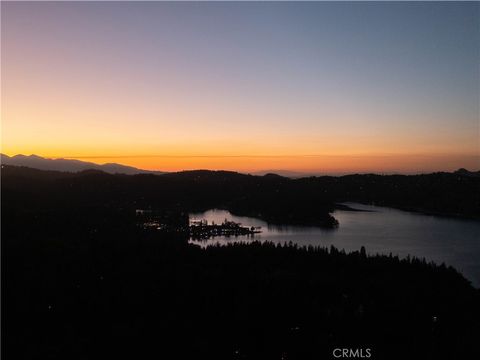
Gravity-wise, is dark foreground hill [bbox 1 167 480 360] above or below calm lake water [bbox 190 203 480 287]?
above

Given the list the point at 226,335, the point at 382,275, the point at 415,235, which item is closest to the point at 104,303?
the point at 226,335

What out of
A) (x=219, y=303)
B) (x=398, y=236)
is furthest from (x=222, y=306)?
(x=398, y=236)

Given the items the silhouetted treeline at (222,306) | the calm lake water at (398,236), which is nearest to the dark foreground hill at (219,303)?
the silhouetted treeline at (222,306)

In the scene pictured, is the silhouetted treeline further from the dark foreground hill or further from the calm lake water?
the calm lake water

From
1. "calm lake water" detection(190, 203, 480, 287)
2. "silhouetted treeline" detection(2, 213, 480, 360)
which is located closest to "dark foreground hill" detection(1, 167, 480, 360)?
"silhouetted treeline" detection(2, 213, 480, 360)

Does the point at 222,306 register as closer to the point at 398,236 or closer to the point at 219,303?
the point at 219,303

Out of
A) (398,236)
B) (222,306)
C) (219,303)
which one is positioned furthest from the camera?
(398,236)

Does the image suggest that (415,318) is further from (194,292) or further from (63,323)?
(63,323)

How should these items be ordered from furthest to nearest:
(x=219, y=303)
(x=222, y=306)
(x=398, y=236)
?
(x=398, y=236)
(x=219, y=303)
(x=222, y=306)
